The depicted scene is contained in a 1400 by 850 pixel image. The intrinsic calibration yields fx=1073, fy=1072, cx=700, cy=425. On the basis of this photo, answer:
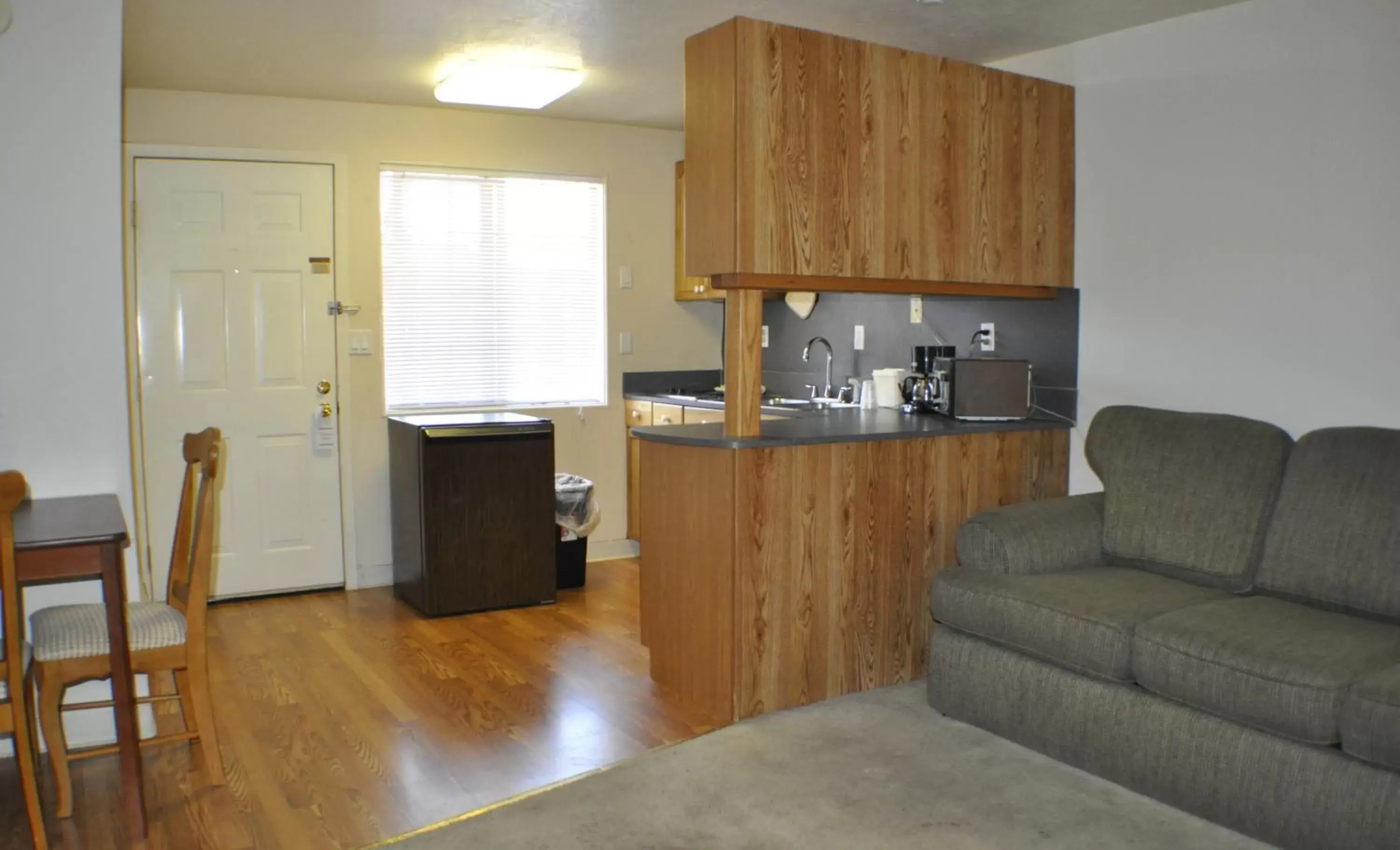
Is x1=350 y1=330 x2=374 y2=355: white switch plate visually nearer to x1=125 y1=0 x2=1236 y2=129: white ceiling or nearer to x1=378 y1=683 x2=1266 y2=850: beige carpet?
x1=125 y1=0 x2=1236 y2=129: white ceiling

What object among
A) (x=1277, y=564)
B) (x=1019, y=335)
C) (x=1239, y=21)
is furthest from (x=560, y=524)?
(x=1239, y=21)

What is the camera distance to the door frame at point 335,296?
4711 millimetres

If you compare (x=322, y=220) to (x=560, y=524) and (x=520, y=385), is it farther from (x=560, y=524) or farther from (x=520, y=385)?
(x=560, y=524)

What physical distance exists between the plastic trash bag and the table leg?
252cm

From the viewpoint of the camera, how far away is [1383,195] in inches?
127

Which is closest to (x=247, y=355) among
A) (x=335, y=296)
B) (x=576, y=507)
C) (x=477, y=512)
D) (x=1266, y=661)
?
(x=335, y=296)

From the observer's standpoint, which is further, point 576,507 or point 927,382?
point 576,507

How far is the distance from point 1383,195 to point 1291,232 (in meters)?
0.29

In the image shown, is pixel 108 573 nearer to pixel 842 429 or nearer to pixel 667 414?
pixel 842 429

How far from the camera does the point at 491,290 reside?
18.2 feet

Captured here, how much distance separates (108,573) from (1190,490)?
3032 mm

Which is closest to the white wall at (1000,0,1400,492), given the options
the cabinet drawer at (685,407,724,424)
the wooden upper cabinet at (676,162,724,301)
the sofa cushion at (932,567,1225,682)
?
the sofa cushion at (932,567,1225,682)

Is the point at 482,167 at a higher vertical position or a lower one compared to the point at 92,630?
higher

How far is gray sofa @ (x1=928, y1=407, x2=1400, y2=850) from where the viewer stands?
2.43m
